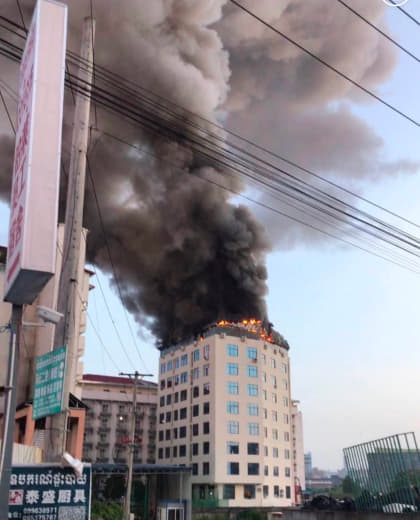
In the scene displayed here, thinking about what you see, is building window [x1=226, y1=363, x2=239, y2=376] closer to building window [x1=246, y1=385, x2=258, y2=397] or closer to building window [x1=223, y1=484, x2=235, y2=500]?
building window [x1=246, y1=385, x2=258, y2=397]

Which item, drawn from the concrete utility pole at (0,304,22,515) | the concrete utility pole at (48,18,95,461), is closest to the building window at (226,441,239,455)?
the concrete utility pole at (48,18,95,461)

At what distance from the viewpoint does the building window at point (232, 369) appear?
66.9 m

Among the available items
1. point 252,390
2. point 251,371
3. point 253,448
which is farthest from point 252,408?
point 253,448

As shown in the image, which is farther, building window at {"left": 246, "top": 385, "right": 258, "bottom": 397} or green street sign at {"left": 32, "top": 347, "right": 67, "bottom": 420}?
building window at {"left": 246, "top": 385, "right": 258, "bottom": 397}

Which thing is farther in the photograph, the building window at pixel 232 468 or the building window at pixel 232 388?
the building window at pixel 232 388

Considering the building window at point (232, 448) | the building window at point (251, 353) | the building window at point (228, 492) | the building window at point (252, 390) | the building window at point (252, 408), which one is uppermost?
the building window at point (251, 353)

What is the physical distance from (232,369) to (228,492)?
44.6 feet

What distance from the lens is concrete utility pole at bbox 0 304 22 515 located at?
6.51 metres

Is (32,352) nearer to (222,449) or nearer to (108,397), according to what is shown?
(222,449)

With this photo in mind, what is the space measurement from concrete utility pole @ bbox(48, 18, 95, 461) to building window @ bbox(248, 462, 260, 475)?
56339 mm

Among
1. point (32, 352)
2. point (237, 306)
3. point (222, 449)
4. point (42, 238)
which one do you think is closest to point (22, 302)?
point (42, 238)

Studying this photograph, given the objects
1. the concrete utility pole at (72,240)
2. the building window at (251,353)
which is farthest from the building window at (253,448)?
the concrete utility pole at (72,240)

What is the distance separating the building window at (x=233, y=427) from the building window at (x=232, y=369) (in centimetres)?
560

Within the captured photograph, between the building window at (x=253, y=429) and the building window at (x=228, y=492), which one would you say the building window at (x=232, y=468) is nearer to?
the building window at (x=228, y=492)
